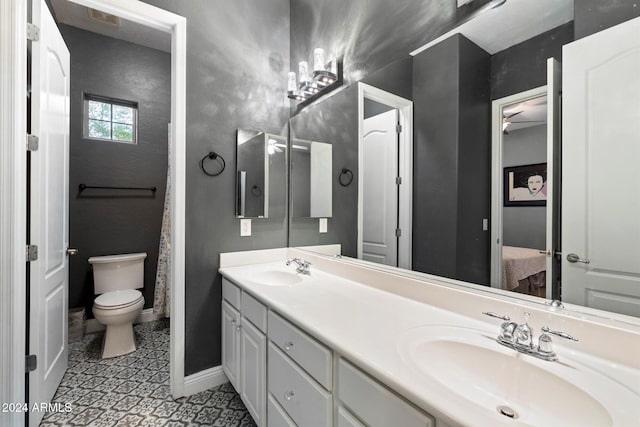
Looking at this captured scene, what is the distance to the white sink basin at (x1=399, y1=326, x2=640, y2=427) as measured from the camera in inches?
24.2

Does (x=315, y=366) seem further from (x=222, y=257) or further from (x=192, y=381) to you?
(x=192, y=381)

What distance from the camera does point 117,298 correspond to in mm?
2402

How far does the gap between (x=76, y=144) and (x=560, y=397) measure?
3.70 m

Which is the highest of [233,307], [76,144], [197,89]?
[197,89]

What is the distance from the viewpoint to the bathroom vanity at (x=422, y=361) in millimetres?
635

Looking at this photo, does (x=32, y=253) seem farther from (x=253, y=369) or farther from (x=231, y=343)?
(x=253, y=369)

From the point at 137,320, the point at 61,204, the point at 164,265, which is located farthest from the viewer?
the point at 137,320

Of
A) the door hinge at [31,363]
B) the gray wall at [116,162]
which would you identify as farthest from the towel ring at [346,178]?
the gray wall at [116,162]

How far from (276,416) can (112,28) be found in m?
3.52

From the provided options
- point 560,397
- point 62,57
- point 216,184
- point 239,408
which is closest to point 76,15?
point 62,57

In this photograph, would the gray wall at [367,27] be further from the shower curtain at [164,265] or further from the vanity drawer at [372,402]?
the shower curtain at [164,265]

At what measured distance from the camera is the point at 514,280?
100 centimetres

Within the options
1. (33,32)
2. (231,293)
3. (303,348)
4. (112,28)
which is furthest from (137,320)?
Result: (112,28)

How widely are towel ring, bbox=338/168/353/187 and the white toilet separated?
2026 millimetres
